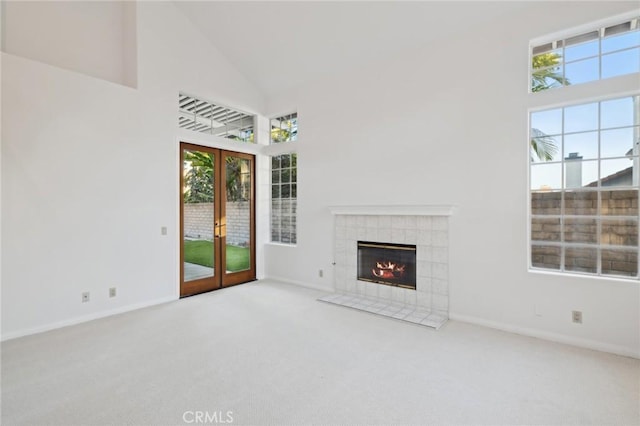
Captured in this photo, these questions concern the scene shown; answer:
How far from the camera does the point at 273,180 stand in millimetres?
5793

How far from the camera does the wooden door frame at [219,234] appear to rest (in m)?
4.59

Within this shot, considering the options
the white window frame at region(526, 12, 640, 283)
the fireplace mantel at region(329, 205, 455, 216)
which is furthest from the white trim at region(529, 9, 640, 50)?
the fireplace mantel at region(329, 205, 455, 216)

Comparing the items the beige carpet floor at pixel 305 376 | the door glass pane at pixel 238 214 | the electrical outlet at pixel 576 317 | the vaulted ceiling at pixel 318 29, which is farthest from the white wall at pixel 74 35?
the electrical outlet at pixel 576 317

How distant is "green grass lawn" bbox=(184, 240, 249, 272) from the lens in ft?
15.4

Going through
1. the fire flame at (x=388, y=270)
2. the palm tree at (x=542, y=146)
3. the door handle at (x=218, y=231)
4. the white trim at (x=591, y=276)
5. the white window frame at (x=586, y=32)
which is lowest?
the fire flame at (x=388, y=270)

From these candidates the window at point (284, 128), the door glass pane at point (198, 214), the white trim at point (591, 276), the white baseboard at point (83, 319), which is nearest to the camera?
the white trim at point (591, 276)

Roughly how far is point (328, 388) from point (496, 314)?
2.18 m

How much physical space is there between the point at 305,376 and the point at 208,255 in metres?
3.09

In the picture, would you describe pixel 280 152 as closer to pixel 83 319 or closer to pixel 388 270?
pixel 388 270

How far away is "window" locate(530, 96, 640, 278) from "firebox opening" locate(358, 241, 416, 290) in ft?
4.45

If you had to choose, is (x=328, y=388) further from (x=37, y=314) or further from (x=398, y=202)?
(x=37, y=314)

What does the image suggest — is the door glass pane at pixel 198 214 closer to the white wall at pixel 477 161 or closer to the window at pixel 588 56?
the white wall at pixel 477 161

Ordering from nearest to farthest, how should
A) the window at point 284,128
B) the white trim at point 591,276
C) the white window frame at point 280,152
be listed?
the white trim at point 591,276, the white window frame at point 280,152, the window at point 284,128

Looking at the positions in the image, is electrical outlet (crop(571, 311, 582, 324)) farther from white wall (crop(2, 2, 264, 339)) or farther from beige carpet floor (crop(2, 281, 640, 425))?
white wall (crop(2, 2, 264, 339))
